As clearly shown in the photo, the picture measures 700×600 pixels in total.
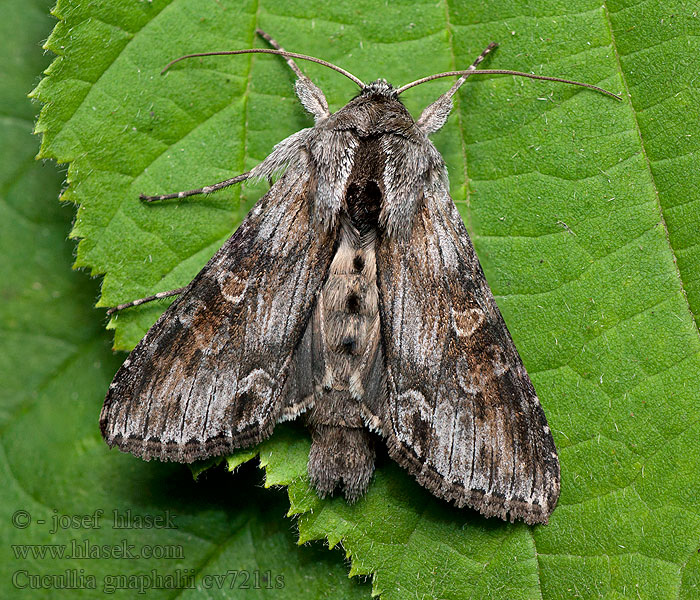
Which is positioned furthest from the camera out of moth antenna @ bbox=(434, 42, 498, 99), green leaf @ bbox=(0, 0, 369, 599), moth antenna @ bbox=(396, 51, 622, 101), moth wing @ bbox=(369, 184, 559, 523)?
green leaf @ bbox=(0, 0, 369, 599)

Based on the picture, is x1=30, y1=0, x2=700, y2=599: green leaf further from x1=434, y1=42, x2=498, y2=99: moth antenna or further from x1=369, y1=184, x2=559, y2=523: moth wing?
x1=369, y1=184, x2=559, y2=523: moth wing

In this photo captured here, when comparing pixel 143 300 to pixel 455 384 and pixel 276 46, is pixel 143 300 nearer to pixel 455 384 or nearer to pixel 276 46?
pixel 276 46

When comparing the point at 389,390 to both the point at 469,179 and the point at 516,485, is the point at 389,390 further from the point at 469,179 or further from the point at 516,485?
the point at 469,179

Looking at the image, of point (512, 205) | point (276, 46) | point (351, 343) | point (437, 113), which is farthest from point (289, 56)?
point (351, 343)

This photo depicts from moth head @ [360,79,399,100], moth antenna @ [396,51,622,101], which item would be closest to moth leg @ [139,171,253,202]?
moth head @ [360,79,399,100]

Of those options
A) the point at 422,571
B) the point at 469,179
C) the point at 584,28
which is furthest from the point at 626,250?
the point at 422,571

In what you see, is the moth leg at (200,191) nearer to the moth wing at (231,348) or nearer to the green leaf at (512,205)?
the green leaf at (512,205)

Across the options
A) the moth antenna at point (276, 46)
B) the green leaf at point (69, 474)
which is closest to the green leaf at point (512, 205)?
the moth antenna at point (276, 46)

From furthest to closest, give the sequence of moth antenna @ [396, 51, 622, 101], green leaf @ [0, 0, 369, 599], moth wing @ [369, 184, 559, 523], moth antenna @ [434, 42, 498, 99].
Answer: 1. green leaf @ [0, 0, 369, 599]
2. moth antenna @ [434, 42, 498, 99]
3. moth antenna @ [396, 51, 622, 101]
4. moth wing @ [369, 184, 559, 523]
